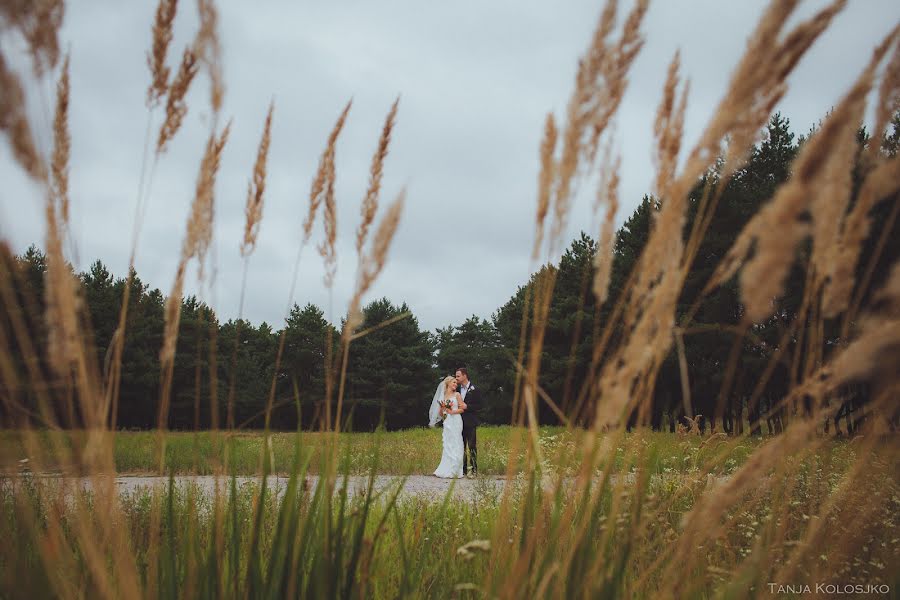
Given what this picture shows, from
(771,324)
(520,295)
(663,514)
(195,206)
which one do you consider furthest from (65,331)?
(520,295)

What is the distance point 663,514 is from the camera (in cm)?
379

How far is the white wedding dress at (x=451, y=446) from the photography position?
37.6 ft

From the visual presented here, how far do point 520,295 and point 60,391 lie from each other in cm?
4260

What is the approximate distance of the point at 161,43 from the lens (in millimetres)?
1359

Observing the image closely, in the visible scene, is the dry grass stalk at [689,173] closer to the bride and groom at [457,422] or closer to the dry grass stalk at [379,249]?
the dry grass stalk at [379,249]

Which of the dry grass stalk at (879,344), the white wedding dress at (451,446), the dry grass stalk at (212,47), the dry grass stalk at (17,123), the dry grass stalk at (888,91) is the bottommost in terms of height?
the white wedding dress at (451,446)

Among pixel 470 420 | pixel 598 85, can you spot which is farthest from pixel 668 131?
pixel 470 420

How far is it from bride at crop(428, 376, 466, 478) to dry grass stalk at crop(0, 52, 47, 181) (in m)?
10.5

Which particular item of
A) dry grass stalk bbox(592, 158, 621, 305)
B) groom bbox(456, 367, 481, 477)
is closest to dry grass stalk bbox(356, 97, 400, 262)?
dry grass stalk bbox(592, 158, 621, 305)

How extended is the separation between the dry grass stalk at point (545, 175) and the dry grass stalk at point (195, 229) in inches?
32.5

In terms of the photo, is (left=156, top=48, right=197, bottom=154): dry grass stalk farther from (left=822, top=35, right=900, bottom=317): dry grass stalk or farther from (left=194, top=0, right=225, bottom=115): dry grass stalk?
(left=822, top=35, right=900, bottom=317): dry grass stalk

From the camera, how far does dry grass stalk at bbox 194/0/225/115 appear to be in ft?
4.74

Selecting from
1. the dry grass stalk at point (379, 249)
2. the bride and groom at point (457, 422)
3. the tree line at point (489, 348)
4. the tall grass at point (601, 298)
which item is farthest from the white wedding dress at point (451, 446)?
the dry grass stalk at point (379, 249)

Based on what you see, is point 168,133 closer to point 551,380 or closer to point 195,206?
point 195,206
